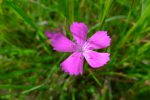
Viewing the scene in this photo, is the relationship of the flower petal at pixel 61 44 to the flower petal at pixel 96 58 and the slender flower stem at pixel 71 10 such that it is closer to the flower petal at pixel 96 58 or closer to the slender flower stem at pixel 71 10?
the flower petal at pixel 96 58

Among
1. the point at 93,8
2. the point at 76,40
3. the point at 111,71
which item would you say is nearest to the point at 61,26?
the point at 93,8

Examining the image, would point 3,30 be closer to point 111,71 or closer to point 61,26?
point 61,26

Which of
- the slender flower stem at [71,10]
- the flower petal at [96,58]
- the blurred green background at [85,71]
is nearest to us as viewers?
the flower petal at [96,58]

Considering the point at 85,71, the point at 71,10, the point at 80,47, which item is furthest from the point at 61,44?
the point at 85,71

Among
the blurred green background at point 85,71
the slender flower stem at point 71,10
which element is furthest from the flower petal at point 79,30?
the blurred green background at point 85,71

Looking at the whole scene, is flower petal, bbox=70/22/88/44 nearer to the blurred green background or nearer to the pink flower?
the pink flower

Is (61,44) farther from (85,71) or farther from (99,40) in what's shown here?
(85,71)
